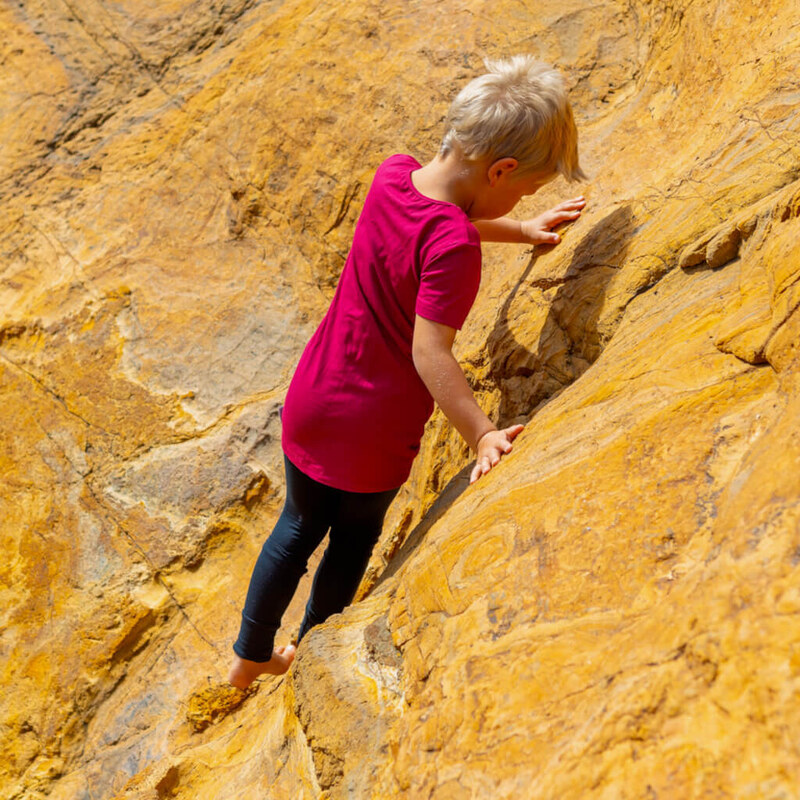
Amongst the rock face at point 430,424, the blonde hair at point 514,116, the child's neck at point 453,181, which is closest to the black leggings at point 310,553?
the rock face at point 430,424

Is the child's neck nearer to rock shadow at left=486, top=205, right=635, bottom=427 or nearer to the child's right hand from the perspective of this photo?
rock shadow at left=486, top=205, right=635, bottom=427

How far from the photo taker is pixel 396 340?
2.10m

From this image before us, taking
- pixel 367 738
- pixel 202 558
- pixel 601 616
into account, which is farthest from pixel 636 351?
pixel 202 558

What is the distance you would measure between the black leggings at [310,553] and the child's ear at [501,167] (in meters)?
0.93

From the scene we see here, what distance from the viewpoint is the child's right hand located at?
2.00m

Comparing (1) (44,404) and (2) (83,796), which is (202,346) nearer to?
(1) (44,404)

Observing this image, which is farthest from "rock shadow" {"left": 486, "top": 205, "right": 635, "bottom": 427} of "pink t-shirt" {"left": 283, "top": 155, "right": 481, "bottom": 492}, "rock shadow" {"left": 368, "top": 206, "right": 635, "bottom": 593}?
"pink t-shirt" {"left": 283, "top": 155, "right": 481, "bottom": 492}

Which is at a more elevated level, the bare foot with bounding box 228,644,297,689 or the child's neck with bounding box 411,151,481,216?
the child's neck with bounding box 411,151,481,216

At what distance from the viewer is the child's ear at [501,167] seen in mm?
1963

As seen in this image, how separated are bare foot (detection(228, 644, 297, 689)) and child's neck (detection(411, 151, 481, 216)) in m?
1.50

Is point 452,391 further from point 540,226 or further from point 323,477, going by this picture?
point 540,226

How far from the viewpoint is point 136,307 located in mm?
3232

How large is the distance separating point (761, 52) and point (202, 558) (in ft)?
7.99

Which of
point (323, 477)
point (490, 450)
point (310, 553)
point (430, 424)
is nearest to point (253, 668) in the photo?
point (310, 553)
